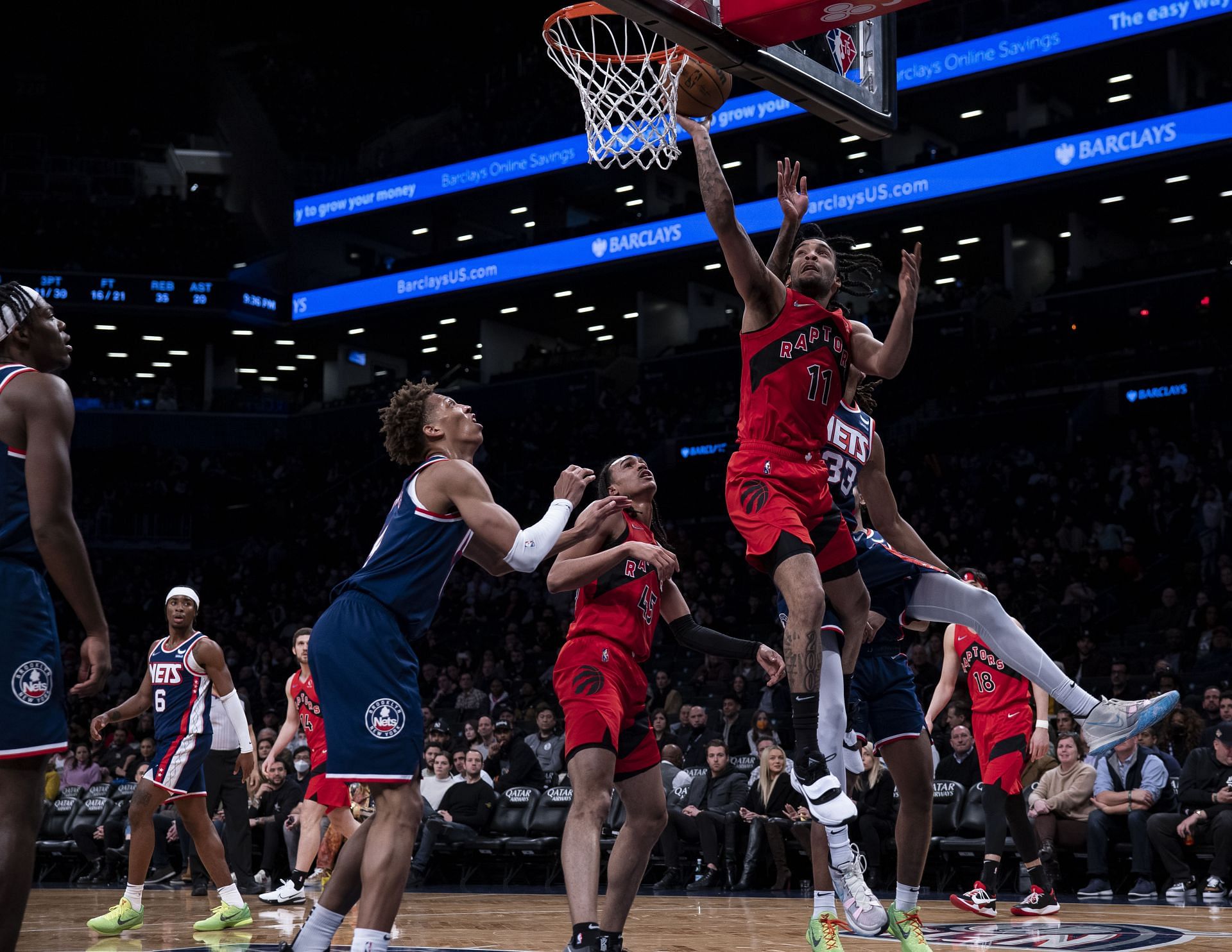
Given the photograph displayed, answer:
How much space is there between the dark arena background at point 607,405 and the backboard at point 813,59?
21 mm

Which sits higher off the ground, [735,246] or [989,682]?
[735,246]

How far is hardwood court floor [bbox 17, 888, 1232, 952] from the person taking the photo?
7.03m

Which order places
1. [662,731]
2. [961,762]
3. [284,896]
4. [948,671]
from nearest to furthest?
[948,671] → [284,896] → [961,762] → [662,731]

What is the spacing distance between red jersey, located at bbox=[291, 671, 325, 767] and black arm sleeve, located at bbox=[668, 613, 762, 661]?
13.3 ft

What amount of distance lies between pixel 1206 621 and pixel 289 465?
2465 cm

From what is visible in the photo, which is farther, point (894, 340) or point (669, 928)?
point (669, 928)

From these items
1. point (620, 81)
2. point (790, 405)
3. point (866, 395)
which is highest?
point (620, 81)

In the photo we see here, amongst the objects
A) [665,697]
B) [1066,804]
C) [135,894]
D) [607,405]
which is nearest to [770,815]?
[1066,804]

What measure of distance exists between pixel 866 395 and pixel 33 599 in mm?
4143

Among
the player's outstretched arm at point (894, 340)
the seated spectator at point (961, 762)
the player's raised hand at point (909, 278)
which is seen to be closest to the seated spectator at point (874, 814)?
the seated spectator at point (961, 762)

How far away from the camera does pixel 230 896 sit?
9.28 m

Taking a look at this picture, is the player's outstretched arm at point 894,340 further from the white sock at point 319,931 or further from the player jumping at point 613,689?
the white sock at point 319,931

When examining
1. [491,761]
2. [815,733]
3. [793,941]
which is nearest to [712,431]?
[491,761]

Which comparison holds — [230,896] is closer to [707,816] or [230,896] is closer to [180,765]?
[180,765]
